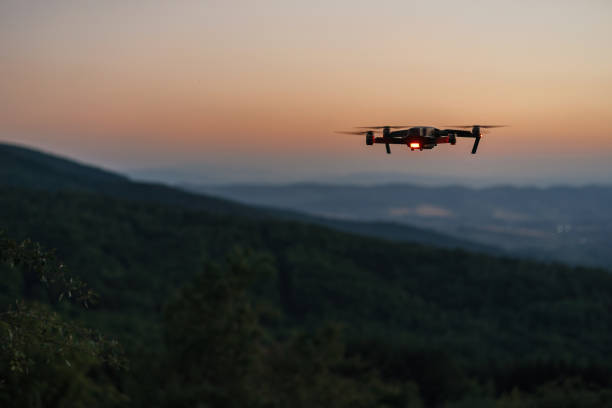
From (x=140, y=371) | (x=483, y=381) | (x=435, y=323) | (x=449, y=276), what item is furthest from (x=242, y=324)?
(x=449, y=276)

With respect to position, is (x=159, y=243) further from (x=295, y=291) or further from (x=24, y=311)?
(x=24, y=311)

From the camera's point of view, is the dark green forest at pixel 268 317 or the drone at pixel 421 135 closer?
the drone at pixel 421 135

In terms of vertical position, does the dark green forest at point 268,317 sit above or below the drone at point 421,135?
below

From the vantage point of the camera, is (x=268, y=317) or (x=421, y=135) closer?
(x=421, y=135)

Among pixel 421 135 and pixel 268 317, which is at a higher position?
pixel 421 135
